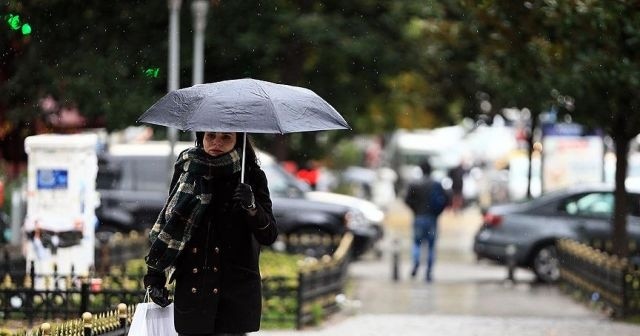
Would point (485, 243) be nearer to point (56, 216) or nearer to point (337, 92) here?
point (337, 92)

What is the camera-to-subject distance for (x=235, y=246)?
6410mm

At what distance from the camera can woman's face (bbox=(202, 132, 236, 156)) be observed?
643 centimetres

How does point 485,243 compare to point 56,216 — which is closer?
point 56,216

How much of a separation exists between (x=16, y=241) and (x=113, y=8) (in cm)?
423

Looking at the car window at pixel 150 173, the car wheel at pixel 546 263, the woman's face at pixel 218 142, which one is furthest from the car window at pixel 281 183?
the woman's face at pixel 218 142

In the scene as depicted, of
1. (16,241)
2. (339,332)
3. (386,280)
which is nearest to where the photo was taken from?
(339,332)

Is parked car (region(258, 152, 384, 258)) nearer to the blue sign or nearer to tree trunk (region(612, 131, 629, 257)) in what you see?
tree trunk (region(612, 131, 629, 257))

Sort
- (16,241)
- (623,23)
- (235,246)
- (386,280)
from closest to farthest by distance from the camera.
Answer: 1. (235,246)
2. (623,23)
3. (386,280)
4. (16,241)

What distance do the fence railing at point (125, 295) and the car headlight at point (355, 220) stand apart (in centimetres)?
523

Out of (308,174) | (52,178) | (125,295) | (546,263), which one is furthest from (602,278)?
(308,174)

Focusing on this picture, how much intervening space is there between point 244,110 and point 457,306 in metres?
9.71

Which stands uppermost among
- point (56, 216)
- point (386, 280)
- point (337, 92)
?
point (337, 92)

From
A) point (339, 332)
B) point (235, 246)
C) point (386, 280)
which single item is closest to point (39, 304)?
point (339, 332)

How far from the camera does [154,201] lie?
843 inches
